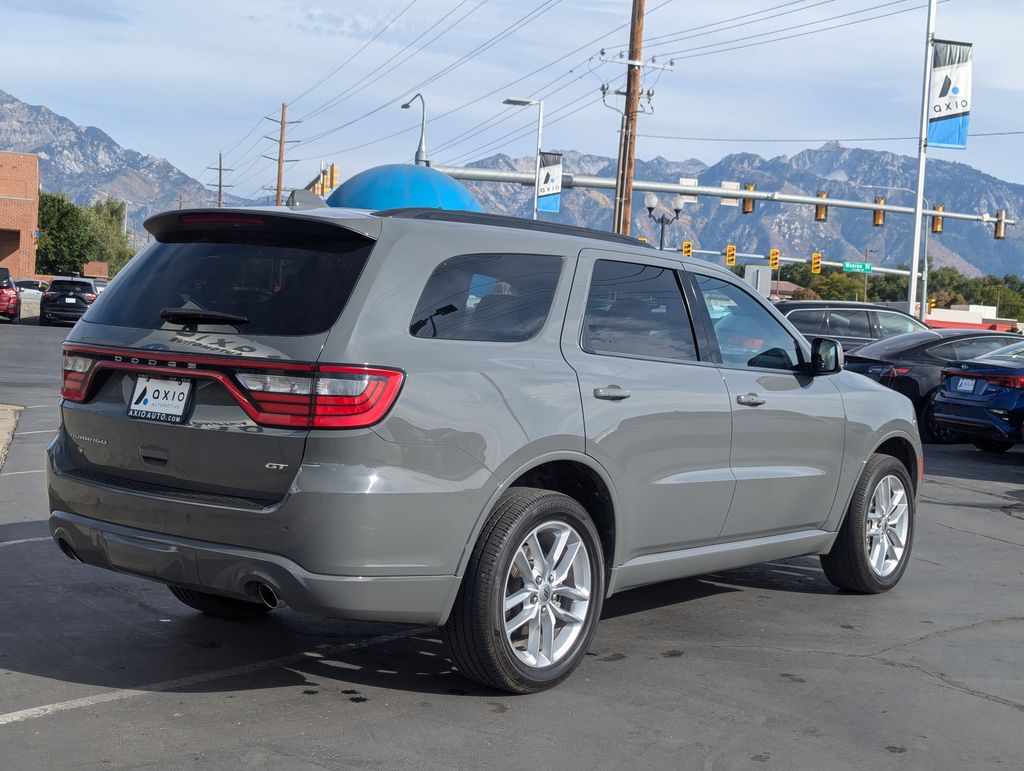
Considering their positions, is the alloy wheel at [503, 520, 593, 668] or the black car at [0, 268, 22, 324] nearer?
the alloy wheel at [503, 520, 593, 668]

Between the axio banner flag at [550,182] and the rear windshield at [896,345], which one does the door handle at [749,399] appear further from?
the axio banner flag at [550,182]

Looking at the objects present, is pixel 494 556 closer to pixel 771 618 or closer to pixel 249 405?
pixel 249 405

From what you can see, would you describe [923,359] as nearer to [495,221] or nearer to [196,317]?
[495,221]

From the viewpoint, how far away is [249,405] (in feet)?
14.2

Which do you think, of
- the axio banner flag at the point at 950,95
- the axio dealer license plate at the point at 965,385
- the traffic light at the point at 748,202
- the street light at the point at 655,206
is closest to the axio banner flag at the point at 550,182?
the street light at the point at 655,206

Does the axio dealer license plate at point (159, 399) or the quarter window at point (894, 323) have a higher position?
the quarter window at point (894, 323)

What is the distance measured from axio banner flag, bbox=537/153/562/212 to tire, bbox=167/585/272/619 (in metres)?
31.0

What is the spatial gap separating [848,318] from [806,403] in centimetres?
1521

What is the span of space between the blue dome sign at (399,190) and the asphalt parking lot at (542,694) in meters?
9.73

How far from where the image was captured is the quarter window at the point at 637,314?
5.28 m

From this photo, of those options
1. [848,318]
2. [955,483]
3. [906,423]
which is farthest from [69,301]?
[906,423]

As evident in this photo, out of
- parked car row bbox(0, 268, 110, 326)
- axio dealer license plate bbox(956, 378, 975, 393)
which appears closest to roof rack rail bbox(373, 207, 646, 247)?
axio dealer license plate bbox(956, 378, 975, 393)

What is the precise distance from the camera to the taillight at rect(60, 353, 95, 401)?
16.0ft

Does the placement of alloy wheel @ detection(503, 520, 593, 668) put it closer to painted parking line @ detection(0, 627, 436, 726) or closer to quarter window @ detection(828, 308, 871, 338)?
painted parking line @ detection(0, 627, 436, 726)
